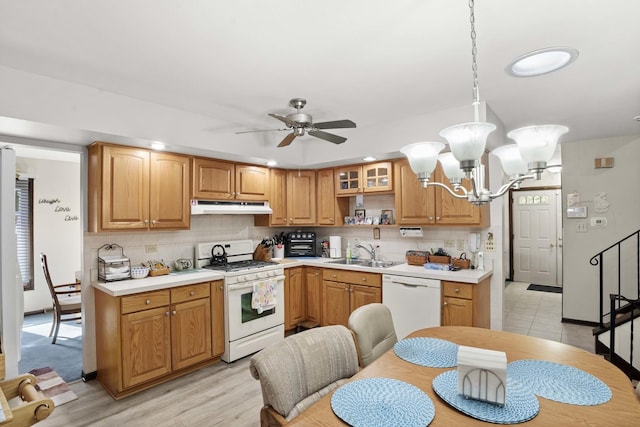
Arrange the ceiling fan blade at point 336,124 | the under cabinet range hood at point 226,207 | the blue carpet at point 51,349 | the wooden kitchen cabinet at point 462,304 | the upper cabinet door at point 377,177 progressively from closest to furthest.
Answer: the ceiling fan blade at point 336,124 < the wooden kitchen cabinet at point 462,304 < the blue carpet at point 51,349 < the under cabinet range hood at point 226,207 < the upper cabinet door at point 377,177

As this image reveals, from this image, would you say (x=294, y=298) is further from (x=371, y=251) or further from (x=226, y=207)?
(x=226, y=207)

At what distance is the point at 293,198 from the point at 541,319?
3.89 metres

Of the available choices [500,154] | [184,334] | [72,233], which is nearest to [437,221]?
[500,154]

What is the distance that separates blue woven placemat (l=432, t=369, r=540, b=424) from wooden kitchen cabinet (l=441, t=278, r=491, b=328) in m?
1.65

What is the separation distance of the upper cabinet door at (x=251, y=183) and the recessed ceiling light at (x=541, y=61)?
280 cm

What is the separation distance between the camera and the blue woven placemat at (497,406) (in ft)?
3.84

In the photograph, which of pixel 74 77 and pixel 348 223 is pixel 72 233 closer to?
pixel 74 77

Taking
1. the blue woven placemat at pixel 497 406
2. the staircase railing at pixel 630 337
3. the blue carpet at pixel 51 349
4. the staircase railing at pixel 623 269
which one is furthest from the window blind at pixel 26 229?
the staircase railing at pixel 623 269

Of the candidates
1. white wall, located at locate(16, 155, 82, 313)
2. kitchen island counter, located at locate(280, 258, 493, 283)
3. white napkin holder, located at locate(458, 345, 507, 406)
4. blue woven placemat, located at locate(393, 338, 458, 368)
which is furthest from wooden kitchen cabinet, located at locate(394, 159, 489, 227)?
white wall, located at locate(16, 155, 82, 313)

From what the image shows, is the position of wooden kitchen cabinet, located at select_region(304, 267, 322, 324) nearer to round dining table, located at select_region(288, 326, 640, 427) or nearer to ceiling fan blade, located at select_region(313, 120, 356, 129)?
ceiling fan blade, located at select_region(313, 120, 356, 129)

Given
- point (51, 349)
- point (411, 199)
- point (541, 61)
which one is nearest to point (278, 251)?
point (411, 199)

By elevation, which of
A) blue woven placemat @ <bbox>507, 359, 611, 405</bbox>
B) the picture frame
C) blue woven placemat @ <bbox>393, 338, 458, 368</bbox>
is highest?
the picture frame

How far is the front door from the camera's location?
6504mm

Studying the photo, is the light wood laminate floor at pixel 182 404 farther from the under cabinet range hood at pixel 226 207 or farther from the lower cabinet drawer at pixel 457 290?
the lower cabinet drawer at pixel 457 290
